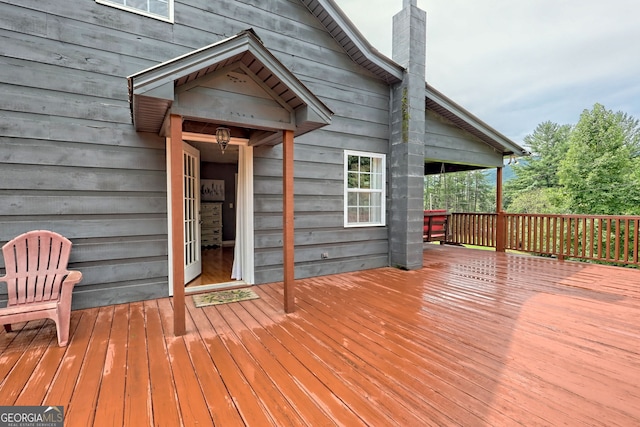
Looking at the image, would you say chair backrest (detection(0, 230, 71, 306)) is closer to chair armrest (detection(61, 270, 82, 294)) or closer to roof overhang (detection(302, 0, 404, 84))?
chair armrest (detection(61, 270, 82, 294))

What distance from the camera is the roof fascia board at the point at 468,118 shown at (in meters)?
5.48

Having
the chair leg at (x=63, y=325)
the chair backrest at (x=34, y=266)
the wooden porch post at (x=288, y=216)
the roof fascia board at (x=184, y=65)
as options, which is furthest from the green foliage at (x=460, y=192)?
the chair leg at (x=63, y=325)

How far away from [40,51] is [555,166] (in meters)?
35.4

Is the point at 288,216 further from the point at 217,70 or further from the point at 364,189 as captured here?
the point at 364,189

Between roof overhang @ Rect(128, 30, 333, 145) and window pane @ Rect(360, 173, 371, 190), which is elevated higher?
roof overhang @ Rect(128, 30, 333, 145)

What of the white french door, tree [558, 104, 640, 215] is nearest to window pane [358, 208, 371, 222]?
the white french door

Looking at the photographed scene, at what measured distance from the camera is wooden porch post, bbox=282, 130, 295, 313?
314 centimetres

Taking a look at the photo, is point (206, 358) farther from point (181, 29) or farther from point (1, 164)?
point (181, 29)

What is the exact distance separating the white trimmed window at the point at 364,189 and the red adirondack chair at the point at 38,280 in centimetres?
363

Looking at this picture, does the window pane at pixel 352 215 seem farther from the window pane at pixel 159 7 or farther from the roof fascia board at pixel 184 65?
the window pane at pixel 159 7

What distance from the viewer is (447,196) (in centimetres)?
2952

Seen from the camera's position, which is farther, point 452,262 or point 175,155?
point 452,262

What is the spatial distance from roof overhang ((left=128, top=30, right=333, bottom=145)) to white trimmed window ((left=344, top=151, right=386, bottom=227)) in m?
1.92

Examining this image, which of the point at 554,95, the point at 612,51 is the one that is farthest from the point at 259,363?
the point at 554,95
